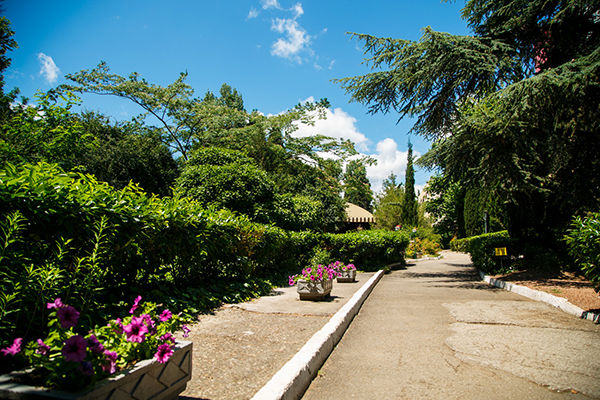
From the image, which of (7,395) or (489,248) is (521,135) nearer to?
(489,248)

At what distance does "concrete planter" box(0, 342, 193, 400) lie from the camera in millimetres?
1806

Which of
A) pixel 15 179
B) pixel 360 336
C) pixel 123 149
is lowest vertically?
pixel 360 336

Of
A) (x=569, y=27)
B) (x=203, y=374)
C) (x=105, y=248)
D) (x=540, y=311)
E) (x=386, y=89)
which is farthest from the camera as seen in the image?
(x=386, y=89)

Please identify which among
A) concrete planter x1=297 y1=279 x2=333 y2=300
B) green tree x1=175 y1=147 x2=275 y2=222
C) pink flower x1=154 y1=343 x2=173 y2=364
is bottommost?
concrete planter x1=297 y1=279 x2=333 y2=300

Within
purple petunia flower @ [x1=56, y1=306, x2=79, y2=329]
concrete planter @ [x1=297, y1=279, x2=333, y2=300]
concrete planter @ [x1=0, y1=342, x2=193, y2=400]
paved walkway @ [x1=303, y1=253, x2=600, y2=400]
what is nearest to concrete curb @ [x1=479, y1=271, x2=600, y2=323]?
paved walkway @ [x1=303, y1=253, x2=600, y2=400]

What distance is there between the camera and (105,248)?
4172mm

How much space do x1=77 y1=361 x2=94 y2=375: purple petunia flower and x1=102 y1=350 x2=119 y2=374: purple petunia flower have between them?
136 mm

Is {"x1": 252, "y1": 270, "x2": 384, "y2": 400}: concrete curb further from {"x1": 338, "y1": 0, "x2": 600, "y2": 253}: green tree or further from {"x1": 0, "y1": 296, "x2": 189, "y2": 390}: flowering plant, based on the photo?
{"x1": 338, "y1": 0, "x2": 600, "y2": 253}: green tree

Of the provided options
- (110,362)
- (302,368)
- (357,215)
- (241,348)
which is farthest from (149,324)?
(357,215)

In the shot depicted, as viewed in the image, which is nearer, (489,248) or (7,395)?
(7,395)

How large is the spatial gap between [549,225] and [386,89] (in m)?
8.37

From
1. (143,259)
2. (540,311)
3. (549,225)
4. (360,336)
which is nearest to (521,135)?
(549,225)

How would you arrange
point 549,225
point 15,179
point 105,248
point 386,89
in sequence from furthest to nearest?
point 386,89 < point 549,225 < point 105,248 < point 15,179

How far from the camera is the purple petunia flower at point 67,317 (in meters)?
2.03
